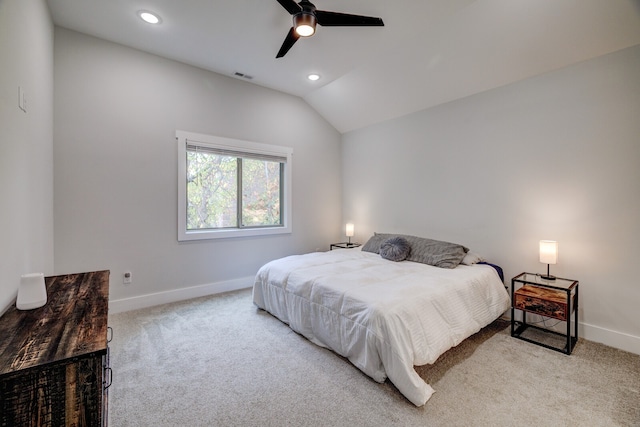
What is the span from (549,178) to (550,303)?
4.03ft

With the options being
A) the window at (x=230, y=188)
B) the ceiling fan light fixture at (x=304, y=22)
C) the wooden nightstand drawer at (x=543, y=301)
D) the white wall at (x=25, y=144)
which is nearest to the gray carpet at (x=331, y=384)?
the wooden nightstand drawer at (x=543, y=301)

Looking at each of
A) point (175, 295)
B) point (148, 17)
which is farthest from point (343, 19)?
point (175, 295)

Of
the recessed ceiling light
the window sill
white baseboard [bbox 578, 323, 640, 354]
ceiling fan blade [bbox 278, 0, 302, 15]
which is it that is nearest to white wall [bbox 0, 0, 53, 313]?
the recessed ceiling light

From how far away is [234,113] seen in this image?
388 centimetres

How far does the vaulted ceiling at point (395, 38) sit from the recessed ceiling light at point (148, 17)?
0.05 m

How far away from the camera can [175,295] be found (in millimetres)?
3453

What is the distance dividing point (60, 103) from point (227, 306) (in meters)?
2.69

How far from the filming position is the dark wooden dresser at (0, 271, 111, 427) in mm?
847

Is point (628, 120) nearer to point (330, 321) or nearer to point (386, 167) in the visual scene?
point (386, 167)

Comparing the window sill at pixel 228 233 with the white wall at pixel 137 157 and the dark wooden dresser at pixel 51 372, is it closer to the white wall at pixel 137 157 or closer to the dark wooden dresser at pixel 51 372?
the white wall at pixel 137 157

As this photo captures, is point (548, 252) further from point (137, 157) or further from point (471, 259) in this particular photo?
point (137, 157)

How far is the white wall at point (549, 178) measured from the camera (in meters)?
2.41

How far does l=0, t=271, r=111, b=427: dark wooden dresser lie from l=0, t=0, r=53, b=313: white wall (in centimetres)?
45

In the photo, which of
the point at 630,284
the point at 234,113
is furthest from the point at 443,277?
the point at 234,113
